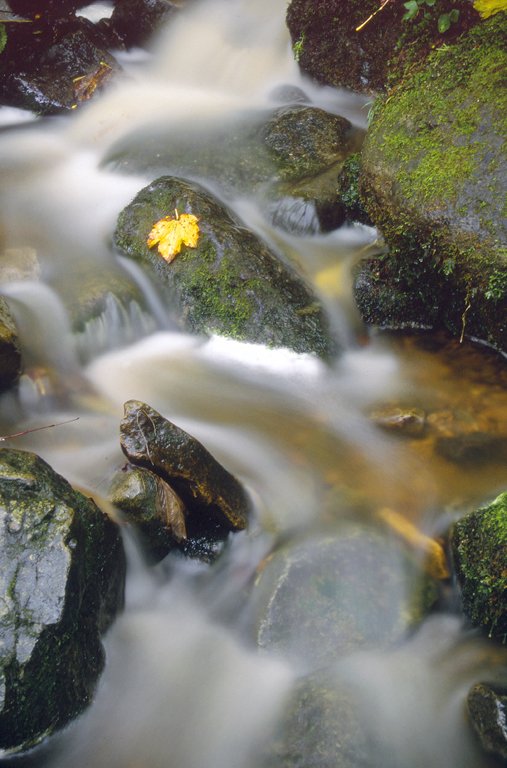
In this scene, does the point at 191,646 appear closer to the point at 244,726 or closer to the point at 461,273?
the point at 244,726

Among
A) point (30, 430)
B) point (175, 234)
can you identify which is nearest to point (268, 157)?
point (175, 234)

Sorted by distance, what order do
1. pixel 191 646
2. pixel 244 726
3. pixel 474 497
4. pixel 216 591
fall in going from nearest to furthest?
pixel 244 726, pixel 191 646, pixel 216 591, pixel 474 497

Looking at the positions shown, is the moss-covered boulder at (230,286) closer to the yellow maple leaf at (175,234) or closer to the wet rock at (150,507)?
the yellow maple leaf at (175,234)

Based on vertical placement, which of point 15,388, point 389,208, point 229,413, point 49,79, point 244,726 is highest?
point 49,79

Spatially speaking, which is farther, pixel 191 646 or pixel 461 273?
pixel 461 273

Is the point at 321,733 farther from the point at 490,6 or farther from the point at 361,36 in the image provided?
the point at 361,36

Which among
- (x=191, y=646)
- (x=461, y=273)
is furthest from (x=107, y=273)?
(x=191, y=646)

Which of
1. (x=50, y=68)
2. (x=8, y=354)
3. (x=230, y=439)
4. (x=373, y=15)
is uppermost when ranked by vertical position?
(x=373, y=15)
